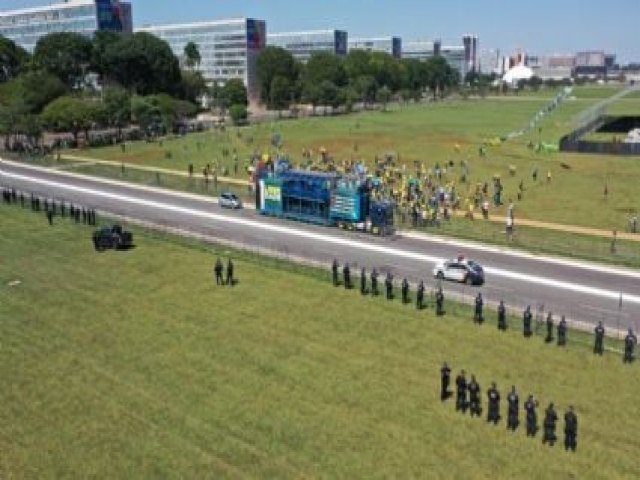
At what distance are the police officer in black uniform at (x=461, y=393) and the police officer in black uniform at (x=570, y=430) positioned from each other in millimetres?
3220

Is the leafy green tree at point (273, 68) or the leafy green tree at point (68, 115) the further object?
the leafy green tree at point (273, 68)

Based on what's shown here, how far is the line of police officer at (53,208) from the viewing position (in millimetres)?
50000

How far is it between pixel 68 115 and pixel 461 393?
270ft

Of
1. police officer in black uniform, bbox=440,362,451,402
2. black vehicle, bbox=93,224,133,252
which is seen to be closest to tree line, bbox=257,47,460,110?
black vehicle, bbox=93,224,133,252

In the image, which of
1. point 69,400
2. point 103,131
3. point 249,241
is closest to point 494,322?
point 69,400

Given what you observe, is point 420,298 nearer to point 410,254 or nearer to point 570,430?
point 410,254

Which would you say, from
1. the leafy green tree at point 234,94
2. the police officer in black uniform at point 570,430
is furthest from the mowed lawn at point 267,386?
the leafy green tree at point 234,94

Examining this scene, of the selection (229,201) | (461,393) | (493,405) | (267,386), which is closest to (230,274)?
(267,386)

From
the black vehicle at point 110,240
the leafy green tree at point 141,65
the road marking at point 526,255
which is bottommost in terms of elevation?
the road marking at point 526,255

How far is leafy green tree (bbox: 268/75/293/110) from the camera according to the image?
476 feet

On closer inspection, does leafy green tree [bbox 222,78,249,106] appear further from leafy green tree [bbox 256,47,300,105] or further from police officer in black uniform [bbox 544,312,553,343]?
police officer in black uniform [bbox 544,312,553,343]

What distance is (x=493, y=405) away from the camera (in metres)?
21.5

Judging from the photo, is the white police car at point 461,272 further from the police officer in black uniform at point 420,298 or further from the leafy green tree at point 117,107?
the leafy green tree at point 117,107

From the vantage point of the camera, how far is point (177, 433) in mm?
21109
